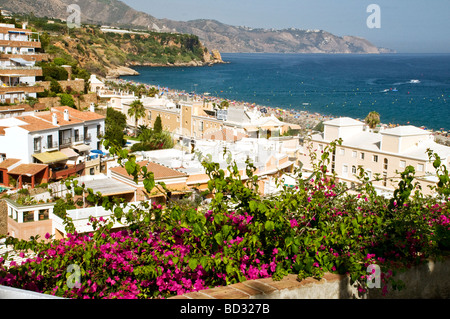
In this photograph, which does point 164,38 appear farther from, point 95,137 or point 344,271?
point 344,271

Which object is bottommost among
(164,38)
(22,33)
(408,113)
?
(408,113)

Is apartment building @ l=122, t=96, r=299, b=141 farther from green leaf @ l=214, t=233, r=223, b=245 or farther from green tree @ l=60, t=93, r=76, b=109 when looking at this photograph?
green leaf @ l=214, t=233, r=223, b=245

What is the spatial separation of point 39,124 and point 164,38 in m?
175

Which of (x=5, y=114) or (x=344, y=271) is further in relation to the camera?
(x=5, y=114)

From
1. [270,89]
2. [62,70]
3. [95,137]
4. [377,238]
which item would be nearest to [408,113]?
[270,89]

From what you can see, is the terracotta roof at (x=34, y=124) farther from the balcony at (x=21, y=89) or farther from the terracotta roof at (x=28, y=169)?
the balcony at (x=21, y=89)

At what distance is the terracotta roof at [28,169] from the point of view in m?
21.7

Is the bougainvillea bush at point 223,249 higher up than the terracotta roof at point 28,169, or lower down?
higher up

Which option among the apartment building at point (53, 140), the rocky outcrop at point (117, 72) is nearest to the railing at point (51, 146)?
the apartment building at point (53, 140)

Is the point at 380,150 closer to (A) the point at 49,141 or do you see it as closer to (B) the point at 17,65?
(A) the point at 49,141

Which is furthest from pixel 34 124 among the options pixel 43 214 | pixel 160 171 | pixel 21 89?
pixel 21 89

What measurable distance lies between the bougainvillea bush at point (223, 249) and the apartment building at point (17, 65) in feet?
96.5

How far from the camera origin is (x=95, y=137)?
2827cm
